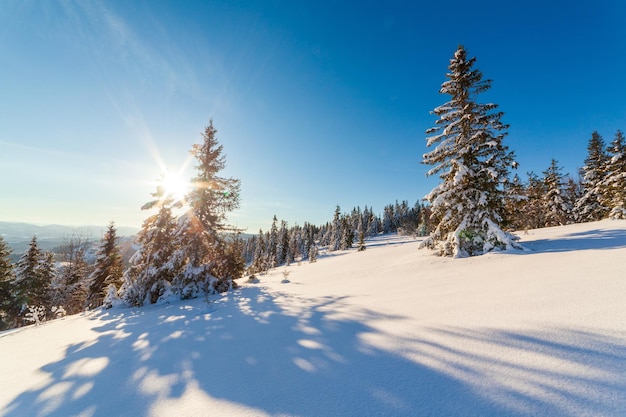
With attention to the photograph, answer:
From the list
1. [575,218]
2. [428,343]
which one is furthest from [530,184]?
[428,343]

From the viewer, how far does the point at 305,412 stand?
7.81 feet

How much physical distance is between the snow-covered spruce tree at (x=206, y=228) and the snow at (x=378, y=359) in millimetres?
5505

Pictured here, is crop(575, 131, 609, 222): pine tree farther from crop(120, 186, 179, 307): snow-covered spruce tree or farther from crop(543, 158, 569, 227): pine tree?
crop(120, 186, 179, 307): snow-covered spruce tree

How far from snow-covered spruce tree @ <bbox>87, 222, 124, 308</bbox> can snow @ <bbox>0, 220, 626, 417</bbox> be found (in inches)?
804

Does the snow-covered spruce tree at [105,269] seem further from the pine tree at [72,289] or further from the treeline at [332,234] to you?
the treeline at [332,234]

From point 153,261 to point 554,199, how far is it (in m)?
44.9

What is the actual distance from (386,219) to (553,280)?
354ft

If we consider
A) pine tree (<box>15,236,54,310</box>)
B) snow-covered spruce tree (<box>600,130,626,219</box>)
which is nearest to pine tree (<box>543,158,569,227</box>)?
snow-covered spruce tree (<box>600,130,626,219</box>)

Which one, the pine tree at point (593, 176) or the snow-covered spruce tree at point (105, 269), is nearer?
the snow-covered spruce tree at point (105, 269)

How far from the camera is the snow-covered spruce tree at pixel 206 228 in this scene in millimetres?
11930

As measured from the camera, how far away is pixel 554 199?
3294cm

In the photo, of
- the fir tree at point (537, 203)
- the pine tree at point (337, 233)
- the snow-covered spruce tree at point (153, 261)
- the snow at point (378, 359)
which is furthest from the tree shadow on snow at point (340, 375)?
the pine tree at point (337, 233)

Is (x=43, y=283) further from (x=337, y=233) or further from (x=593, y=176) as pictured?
(x=593, y=176)

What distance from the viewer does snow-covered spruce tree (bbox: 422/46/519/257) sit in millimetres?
10773
